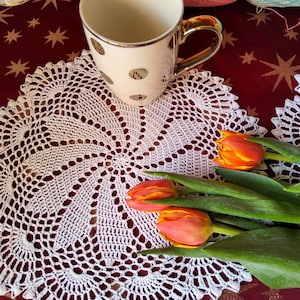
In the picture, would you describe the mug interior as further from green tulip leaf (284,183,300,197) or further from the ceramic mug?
green tulip leaf (284,183,300,197)

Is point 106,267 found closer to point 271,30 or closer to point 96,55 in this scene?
point 96,55

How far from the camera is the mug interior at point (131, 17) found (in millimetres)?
461

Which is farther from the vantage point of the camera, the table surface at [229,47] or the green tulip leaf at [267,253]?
the table surface at [229,47]

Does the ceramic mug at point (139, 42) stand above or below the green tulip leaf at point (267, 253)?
above

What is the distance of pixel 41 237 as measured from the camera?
1.45 ft

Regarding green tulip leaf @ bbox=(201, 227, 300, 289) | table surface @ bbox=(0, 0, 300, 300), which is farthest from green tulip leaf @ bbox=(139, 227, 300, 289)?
table surface @ bbox=(0, 0, 300, 300)

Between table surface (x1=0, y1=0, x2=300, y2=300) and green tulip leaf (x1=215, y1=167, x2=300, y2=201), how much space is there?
9 cm

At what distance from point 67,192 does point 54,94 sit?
108 mm

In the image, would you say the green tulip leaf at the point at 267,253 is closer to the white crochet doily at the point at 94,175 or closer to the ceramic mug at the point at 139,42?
the white crochet doily at the point at 94,175

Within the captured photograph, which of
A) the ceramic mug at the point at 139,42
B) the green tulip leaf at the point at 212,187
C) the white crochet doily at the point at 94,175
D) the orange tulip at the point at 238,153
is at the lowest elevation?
the white crochet doily at the point at 94,175

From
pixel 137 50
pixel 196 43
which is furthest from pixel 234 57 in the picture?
pixel 137 50

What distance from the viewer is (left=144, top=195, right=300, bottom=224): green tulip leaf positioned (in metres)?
0.39

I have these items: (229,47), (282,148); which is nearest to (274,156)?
(282,148)

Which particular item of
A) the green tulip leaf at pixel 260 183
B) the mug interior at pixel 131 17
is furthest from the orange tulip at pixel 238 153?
the mug interior at pixel 131 17
